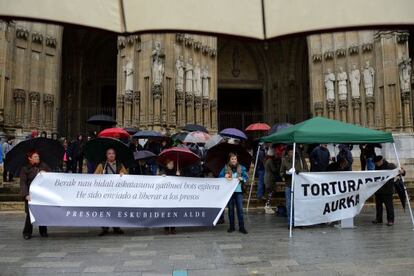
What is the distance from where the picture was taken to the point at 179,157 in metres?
7.88

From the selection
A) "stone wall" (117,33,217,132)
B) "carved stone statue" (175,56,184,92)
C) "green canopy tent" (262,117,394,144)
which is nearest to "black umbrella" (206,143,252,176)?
"green canopy tent" (262,117,394,144)

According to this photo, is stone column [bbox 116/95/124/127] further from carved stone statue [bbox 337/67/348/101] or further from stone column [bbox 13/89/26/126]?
carved stone statue [bbox 337/67/348/101]

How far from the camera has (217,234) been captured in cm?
746

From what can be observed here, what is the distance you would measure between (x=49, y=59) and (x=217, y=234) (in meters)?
16.2

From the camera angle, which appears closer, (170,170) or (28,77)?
(170,170)

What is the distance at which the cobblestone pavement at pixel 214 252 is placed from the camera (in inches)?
193

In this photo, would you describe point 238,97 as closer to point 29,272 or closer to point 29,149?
point 29,149

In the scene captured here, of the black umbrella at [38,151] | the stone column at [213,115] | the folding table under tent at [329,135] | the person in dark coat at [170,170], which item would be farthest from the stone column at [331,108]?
the black umbrella at [38,151]

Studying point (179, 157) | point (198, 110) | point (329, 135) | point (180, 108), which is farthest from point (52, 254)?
point (198, 110)

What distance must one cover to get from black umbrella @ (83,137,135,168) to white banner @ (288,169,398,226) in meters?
3.51

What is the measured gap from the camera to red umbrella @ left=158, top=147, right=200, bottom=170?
769 centimetres

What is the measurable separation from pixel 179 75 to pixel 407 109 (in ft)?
39.3

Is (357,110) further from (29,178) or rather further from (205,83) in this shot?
(29,178)

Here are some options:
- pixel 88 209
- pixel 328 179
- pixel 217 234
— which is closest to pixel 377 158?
pixel 328 179
